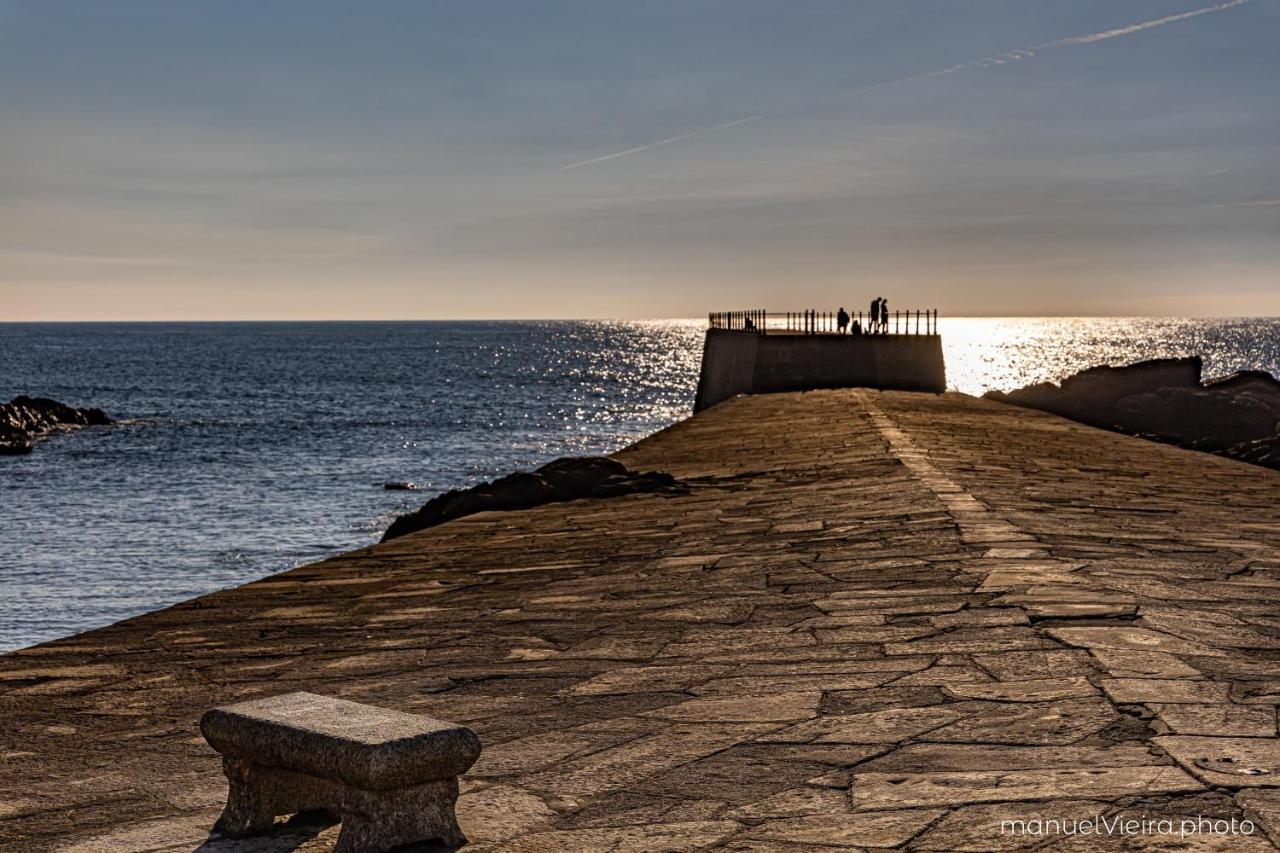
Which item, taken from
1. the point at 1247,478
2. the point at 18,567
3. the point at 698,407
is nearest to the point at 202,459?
the point at 698,407

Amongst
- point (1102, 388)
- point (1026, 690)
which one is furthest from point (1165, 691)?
point (1102, 388)

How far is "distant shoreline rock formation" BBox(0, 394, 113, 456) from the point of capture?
42.3 metres

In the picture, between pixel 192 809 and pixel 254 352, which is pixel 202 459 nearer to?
pixel 192 809

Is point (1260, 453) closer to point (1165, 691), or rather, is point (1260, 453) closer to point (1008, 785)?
point (1165, 691)

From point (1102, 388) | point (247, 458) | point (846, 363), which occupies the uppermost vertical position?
point (846, 363)

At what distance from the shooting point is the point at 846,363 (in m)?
32.5

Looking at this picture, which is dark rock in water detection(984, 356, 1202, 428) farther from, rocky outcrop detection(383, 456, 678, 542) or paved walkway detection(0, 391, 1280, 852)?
paved walkway detection(0, 391, 1280, 852)

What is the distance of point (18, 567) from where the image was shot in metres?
20.8

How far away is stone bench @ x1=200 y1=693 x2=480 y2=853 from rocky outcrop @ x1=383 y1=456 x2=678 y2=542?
8.76 meters

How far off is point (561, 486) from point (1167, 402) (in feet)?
58.5

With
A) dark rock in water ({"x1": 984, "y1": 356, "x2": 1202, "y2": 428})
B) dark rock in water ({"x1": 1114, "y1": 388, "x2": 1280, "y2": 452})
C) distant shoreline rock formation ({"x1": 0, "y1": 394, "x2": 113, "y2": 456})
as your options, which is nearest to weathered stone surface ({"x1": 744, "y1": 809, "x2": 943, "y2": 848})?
dark rock in water ({"x1": 1114, "y1": 388, "x2": 1280, "y2": 452})

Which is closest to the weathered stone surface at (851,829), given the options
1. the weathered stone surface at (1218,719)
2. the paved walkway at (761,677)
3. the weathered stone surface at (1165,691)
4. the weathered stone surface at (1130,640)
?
the paved walkway at (761,677)

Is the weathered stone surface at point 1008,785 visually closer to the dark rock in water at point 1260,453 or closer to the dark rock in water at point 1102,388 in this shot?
the dark rock in water at point 1260,453

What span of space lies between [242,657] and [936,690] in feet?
11.8
